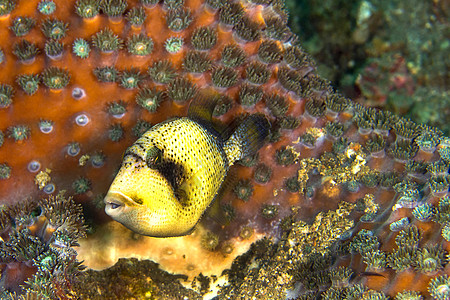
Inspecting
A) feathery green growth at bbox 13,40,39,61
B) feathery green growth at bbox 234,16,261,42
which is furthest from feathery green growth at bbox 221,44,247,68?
feathery green growth at bbox 13,40,39,61

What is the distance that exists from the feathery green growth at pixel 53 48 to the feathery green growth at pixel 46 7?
0.29 metres

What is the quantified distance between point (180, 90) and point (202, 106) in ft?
1.25

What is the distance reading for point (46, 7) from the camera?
10.00ft

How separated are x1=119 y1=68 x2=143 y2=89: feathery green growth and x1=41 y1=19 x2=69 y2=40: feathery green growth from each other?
2.11ft

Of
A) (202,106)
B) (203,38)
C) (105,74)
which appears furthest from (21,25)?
(202,106)

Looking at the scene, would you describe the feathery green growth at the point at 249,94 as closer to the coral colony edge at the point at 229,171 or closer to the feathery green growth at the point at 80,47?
the coral colony edge at the point at 229,171

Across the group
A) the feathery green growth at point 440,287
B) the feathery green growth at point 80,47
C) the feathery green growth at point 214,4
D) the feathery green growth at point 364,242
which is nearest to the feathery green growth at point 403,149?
the feathery green growth at point 364,242

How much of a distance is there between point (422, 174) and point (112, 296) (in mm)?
3163

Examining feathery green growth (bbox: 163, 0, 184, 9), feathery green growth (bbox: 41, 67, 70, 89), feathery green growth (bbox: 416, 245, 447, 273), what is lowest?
feathery green growth (bbox: 41, 67, 70, 89)

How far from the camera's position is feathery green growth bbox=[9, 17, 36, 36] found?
2.98 m

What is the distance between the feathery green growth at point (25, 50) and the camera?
9.70ft

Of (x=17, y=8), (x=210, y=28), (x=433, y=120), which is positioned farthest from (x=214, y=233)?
(x=433, y=120)

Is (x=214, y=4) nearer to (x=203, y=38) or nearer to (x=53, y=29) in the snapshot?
(x=203, y=38)

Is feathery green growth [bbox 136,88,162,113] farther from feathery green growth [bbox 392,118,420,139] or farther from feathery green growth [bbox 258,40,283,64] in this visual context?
feathery green growth [bbox 392,118,420,139]
